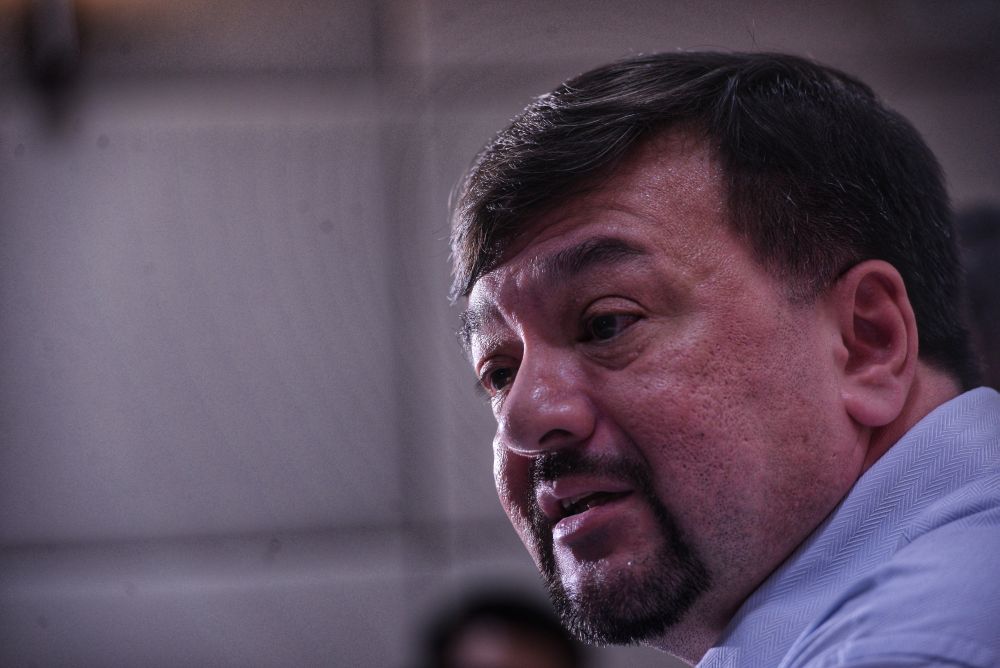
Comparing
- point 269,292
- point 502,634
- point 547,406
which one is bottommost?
point 502,634

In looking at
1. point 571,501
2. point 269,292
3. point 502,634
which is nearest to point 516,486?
point 571,501

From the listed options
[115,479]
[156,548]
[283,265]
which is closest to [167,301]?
[283,265]

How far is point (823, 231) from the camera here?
972 mm

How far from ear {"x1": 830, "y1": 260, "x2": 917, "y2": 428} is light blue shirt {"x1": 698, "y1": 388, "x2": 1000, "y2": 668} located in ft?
0.15

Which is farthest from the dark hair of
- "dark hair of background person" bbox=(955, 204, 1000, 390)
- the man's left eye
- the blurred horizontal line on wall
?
the blurred horizontal line on wall

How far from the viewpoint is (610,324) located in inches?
37.2

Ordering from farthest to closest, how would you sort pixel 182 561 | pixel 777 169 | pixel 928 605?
1. pixel 182 561
2. pixel 777 169
3. pixel 928 605

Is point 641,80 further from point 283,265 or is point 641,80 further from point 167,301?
point 167,301

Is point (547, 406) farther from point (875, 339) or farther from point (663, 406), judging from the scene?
point (875, 339)

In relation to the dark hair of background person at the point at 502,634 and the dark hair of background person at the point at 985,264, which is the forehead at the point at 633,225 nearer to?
the dark hair of background person at the point at 985,264

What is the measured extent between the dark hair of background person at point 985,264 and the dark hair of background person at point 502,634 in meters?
1.15

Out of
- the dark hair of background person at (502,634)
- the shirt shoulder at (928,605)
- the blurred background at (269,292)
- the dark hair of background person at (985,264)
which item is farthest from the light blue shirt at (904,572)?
the blurred background at (269,292)

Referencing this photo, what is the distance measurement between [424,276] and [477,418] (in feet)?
1.31

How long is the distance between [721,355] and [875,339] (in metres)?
0.18
